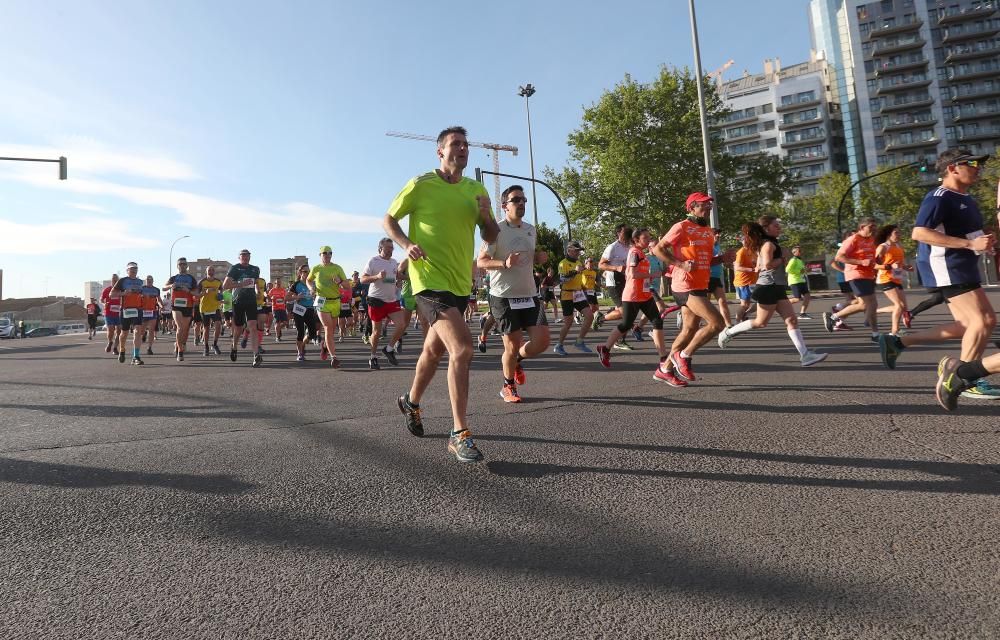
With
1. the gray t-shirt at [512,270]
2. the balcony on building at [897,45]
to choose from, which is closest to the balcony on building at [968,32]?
the balcony on building at [897,45]

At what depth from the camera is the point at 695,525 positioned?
2.49m

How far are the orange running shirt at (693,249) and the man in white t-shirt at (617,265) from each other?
122 inches

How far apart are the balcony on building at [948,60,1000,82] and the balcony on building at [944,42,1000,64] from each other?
1.01 meters

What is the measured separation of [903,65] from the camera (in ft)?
255

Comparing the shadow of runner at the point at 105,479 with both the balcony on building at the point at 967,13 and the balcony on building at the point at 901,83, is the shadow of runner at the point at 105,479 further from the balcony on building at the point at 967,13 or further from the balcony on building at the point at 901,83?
the balcony on building at the point at 967,13

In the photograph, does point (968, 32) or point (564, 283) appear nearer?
point (564, 283)

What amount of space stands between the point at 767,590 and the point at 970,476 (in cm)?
171

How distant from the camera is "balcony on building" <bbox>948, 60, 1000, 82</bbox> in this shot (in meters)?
74.6

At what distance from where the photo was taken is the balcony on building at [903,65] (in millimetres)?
77250

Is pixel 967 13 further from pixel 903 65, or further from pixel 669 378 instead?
pixel 669 378

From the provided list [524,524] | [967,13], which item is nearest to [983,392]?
[524,524]

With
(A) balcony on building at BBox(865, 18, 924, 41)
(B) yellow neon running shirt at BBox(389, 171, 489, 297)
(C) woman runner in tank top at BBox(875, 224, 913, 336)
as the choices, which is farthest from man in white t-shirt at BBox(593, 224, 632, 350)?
(A) balcony on building at BBox(865, 18, 924, 41)

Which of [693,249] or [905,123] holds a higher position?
[905,123]

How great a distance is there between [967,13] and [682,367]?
9465 cm
